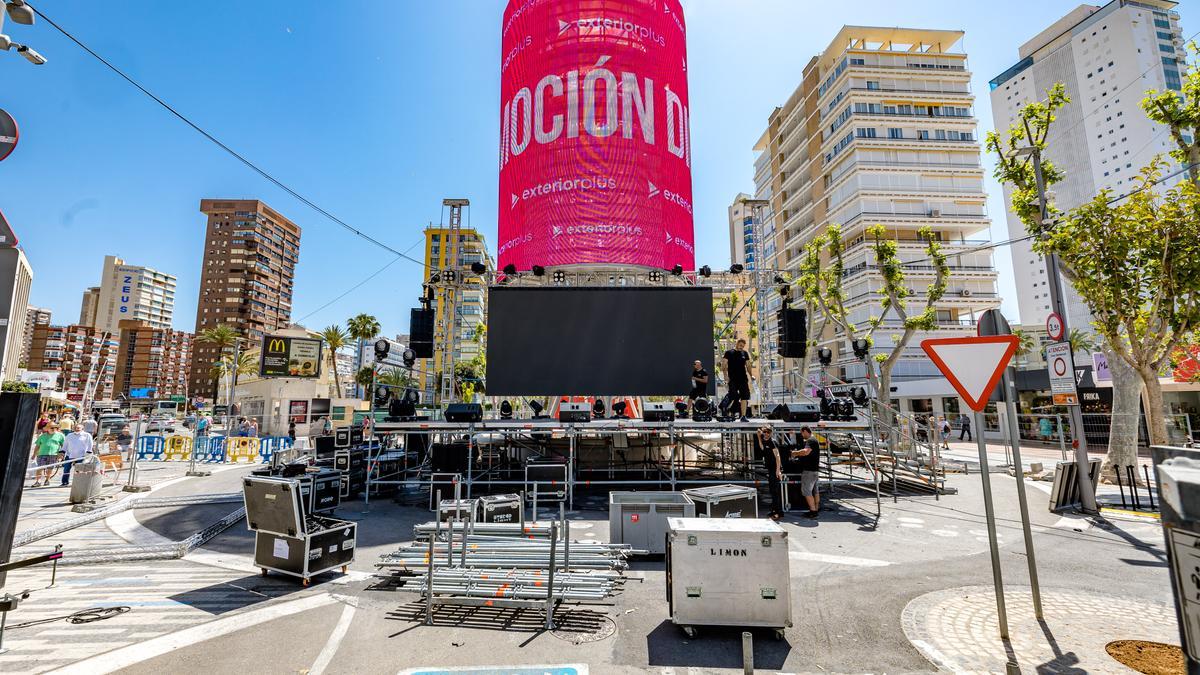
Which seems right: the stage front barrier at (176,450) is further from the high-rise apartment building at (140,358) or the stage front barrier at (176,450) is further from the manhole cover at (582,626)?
the high-rise apartment building at (140,358)

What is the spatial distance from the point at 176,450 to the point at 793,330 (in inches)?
1073

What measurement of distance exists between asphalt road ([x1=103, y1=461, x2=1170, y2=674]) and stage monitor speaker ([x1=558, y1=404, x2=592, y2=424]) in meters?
2.89

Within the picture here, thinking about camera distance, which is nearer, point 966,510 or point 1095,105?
point 966,510

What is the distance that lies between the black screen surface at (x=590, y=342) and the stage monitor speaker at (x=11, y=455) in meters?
11.4

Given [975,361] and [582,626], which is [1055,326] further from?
[582,626]

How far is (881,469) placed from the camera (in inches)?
565

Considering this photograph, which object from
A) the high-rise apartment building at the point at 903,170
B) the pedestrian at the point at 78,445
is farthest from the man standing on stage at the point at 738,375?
the high-rise apartment building at the point at 903,170

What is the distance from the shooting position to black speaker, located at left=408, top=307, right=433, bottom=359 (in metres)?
15.0

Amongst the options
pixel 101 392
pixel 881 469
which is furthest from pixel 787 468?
pixel 101 392

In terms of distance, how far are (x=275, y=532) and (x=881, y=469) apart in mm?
14385

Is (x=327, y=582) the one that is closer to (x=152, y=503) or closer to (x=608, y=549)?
(x=608, y=549)

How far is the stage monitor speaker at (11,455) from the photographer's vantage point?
330 cm

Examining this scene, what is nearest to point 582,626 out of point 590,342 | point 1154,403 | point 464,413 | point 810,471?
point 810,471

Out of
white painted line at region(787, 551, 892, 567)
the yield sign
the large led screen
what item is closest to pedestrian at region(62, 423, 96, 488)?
the large led screen
